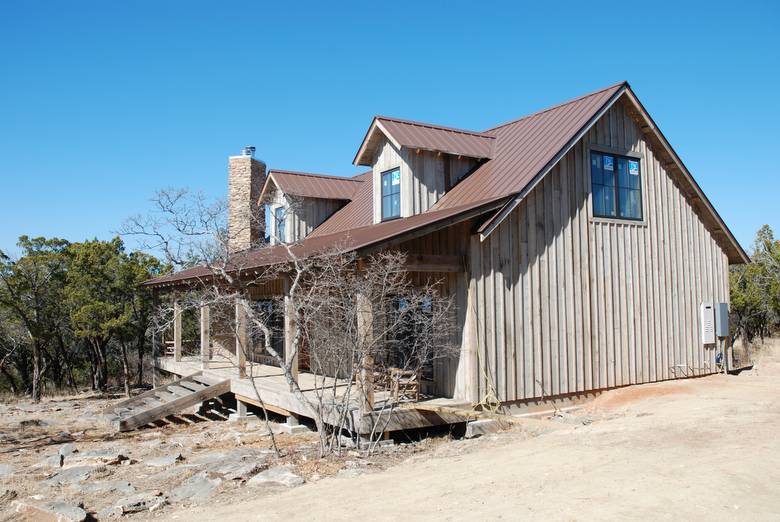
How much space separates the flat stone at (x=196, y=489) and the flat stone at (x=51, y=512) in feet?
3.89

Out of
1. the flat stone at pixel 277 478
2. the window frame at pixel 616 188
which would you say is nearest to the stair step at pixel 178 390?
the flat stone at pixel 277 478

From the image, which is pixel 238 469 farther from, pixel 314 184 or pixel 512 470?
pixel 314 184

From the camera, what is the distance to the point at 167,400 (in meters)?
16.3

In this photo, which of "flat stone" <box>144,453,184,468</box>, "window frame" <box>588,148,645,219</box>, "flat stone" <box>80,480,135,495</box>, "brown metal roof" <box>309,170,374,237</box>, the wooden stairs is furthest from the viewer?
"brown metal roof" <box>309,170,374,237</box>

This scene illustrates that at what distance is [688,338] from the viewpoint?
50.3 feet

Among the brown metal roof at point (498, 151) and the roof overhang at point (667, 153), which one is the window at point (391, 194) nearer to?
the brown metal roof at point (498, 151)

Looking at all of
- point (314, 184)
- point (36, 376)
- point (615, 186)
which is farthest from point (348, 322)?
point (36, 376)

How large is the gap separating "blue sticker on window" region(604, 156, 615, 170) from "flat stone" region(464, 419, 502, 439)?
6396 millimetres

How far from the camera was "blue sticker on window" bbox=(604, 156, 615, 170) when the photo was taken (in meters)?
14.1

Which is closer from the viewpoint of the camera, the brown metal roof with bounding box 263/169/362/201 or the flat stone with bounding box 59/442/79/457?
the flat stone with bounding box 59/442/79/457

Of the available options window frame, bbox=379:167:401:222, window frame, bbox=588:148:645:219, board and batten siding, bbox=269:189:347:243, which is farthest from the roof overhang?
board and batten siding, bbox=269:189:347:243

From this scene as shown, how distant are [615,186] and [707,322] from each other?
4.38 meters

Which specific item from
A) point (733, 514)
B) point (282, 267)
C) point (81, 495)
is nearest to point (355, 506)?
point (733, 514)

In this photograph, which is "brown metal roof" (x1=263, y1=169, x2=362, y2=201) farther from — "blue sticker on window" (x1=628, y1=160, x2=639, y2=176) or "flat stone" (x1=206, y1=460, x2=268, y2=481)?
"flat stone" (x1=206, y1=460, x2=268, y2=481)
